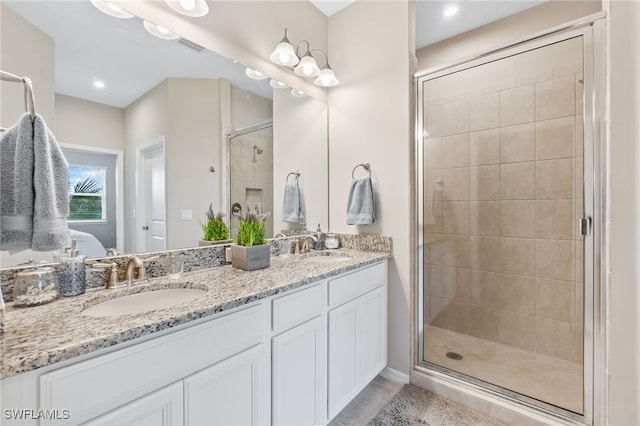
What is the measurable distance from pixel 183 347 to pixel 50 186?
643mm

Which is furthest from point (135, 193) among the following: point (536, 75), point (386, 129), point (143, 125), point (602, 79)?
point (536, 75)

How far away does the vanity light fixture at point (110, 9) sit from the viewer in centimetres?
118

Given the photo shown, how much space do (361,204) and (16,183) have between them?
5.58 feet

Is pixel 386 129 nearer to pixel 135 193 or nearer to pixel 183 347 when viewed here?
pixel 135 193

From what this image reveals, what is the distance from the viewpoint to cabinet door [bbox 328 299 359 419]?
1.45m

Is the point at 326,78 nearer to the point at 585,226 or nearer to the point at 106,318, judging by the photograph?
the point at 585,226

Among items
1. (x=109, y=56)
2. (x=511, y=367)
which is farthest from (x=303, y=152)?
(x=511, y=367)

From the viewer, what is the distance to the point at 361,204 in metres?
2.04

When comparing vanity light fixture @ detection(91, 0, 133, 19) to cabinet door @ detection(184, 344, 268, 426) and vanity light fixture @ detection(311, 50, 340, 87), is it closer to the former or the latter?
vanity light fixture @ detection(311, 50, 340, 87)

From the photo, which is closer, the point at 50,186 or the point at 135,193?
the point at 50,186

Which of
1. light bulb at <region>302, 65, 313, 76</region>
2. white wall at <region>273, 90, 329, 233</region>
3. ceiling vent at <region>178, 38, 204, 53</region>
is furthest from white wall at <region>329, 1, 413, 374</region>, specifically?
ceiling vent at <region>178, 38, 204, 53</region>

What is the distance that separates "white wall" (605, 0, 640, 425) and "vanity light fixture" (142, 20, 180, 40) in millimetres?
2073

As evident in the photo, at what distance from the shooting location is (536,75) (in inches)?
76.6

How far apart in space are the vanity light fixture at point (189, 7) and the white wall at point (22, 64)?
1.76 ft
